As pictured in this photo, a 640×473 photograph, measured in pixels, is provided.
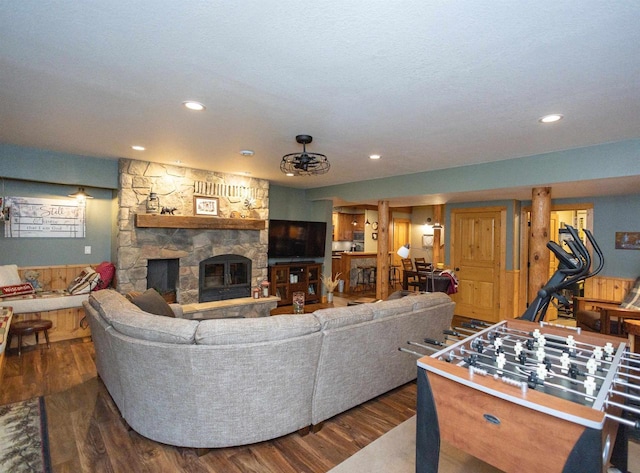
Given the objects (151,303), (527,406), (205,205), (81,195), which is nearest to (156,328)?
(151,303)

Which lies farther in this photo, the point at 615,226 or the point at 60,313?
the point at 615,226

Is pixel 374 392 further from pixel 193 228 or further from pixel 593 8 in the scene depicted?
pixel 193 228

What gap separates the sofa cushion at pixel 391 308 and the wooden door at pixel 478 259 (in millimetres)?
3728

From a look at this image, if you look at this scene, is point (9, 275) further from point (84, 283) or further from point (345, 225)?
point (345, 225)

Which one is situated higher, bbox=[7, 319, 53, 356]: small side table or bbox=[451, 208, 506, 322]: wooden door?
bbox=[451, 208, 506, 322]: wooden door

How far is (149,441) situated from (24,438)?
34.8 inches

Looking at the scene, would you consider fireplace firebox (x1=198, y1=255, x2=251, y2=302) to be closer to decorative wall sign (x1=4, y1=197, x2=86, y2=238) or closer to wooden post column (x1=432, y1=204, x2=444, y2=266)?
decorative wall sign (x1=4, y1=197, x2=86, y2=238)

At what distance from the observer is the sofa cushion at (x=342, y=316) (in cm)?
243

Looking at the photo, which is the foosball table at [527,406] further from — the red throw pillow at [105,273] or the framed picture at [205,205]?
the red throw pillow at [105,273]

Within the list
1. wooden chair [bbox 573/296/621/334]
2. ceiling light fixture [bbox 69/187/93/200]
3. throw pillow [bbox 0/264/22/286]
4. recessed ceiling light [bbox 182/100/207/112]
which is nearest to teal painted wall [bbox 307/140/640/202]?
wooden chair [bbox 573/296/621/334]

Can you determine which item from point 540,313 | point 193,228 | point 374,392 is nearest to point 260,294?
point 193,228

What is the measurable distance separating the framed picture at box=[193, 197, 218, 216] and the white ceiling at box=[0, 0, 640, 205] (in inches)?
69.4

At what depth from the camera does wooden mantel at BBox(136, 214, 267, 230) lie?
4656 mm

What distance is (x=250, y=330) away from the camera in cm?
216
